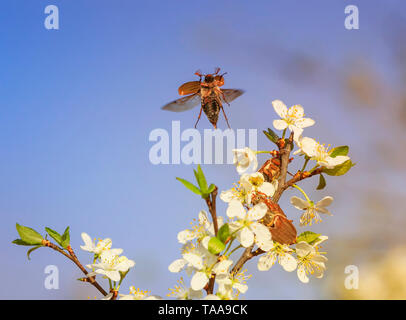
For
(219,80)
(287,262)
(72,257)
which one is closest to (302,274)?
(287,262)

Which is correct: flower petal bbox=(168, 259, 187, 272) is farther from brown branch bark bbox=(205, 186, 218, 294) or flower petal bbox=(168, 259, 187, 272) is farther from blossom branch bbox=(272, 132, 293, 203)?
blossom branch bbox=(272, 132, 293, 203)

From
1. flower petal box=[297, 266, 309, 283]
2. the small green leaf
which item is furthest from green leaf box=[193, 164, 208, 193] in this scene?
flower petal box=[297, 266, 309, 283]

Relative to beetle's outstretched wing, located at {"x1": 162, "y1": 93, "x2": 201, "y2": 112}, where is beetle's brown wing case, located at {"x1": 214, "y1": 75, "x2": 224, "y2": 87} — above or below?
above

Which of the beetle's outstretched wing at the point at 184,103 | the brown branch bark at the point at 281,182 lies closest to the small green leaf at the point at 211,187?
the brown branch bark at the point at 281,182

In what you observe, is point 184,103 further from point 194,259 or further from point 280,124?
point 194,259

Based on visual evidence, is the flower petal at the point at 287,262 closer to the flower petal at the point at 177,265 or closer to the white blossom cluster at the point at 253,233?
the white blossom cluster at the point at 253,233
